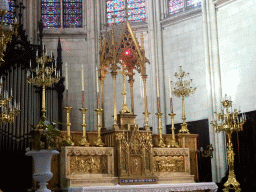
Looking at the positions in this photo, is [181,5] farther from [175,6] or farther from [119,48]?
[119,48]

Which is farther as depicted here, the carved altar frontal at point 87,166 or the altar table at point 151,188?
the carved altar frontal at point 87,166

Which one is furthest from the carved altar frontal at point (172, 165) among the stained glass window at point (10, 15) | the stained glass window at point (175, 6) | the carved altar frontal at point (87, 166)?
the stained glass window at point (10, 15)

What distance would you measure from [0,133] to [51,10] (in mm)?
6560

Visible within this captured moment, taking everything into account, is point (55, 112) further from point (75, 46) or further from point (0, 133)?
point (75, 46)

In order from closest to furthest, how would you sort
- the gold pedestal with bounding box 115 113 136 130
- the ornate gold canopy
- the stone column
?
the gold pedestal with bounding box 115 113 136 130
the ornate gold canopy
the stone column

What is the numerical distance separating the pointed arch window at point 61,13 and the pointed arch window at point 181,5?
4060 mm

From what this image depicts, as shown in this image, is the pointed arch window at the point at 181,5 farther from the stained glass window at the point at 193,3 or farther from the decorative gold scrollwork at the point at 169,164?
the decorative gold scrollwork at the point at 169,164

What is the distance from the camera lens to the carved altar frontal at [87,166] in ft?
31.7

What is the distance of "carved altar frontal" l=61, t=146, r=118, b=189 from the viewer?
9656mm

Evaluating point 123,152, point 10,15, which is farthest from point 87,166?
point 10,15

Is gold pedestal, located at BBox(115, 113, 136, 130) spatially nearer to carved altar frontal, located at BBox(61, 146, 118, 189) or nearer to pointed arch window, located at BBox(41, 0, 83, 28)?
carved altar frontal, located at BBox(61, 146, 118, 189)

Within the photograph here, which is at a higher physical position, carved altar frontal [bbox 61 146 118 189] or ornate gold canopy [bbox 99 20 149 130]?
ornate gold canopy [bbox 99 20 149 130]

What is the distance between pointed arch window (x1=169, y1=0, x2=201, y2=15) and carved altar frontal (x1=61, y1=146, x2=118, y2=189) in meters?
9.94

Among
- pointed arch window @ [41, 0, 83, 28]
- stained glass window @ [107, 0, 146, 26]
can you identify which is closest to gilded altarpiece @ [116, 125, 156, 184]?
stained glass window @ [107, 0, 146, 26]
